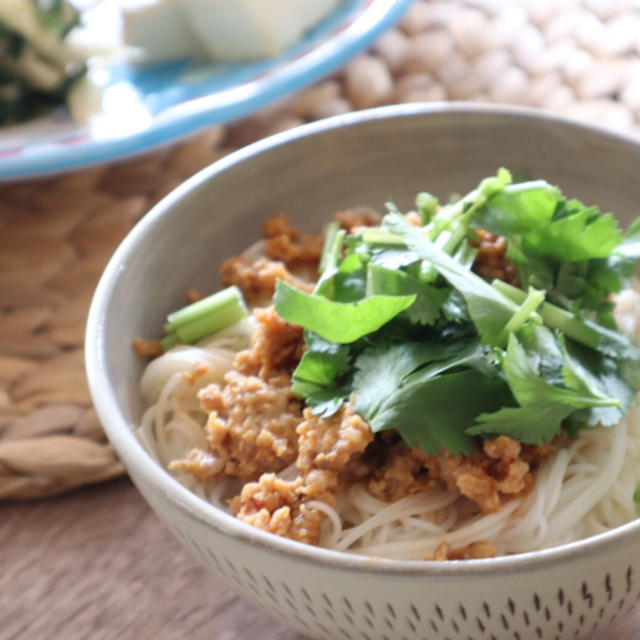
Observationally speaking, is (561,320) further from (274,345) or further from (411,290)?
(274,345)

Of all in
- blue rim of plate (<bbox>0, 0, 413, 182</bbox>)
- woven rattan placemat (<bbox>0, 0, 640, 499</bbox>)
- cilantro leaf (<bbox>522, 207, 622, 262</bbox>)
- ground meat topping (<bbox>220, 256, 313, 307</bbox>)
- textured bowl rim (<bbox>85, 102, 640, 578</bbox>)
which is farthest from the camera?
Result: blue rim of plate (<bbox>0, 0, 413, 182</bbox>)

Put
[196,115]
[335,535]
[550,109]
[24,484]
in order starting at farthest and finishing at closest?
[550,109], [196,115], [24,484], [335,535]

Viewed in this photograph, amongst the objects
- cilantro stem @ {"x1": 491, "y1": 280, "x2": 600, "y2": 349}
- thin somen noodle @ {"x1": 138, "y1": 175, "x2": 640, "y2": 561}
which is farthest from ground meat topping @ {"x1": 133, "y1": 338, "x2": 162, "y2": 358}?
cilantro stem @ {"x1": 491, "y1": 280, "x2": 600, "y2": 349}

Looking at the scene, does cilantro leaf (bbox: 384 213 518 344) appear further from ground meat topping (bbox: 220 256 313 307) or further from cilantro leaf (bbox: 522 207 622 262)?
ground meat topping (bbox: 220 256 313 307)

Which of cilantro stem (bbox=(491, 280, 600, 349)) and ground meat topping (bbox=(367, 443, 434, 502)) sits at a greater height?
cilantro stem (bbox=(491, 280, 600, 349))

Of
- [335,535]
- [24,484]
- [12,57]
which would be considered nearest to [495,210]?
[335,535]

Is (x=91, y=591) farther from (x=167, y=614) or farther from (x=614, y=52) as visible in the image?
(x=614, y=52)
